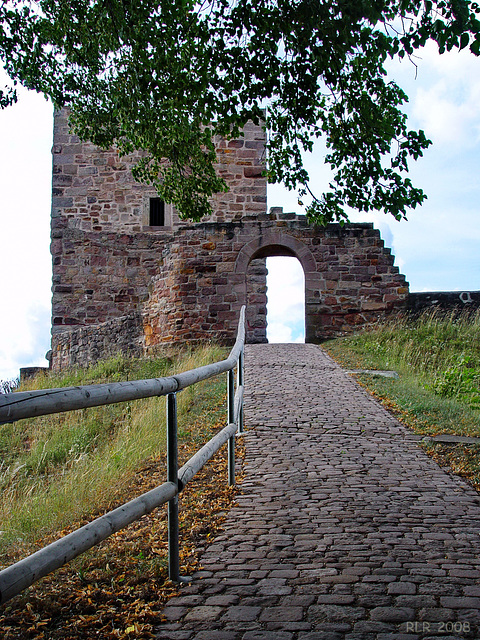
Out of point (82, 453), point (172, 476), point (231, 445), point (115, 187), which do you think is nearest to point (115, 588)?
point (172, 476)

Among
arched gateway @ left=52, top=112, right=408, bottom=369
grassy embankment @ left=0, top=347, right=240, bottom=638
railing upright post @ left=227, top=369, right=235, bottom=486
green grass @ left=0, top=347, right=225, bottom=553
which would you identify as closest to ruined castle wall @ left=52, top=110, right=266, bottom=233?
arched gateway @ left=52, top=112, right=408, bottom=369

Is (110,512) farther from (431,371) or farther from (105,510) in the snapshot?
(431,371)

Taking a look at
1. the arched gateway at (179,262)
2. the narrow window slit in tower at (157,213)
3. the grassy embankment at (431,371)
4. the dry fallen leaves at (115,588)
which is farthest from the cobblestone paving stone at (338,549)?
the narrow window slit in tower at (157,213)

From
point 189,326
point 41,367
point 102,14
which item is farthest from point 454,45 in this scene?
point 41,367

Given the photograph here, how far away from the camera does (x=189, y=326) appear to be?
1614cm

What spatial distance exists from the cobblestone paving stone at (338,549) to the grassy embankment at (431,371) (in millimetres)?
461

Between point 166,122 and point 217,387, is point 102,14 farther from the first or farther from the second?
point 217,387

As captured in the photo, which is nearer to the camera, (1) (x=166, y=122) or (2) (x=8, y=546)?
(2) (x=8, y=546)

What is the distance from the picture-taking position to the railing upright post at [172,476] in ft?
10.6

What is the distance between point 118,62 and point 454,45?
467cm

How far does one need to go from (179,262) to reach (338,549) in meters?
13.1

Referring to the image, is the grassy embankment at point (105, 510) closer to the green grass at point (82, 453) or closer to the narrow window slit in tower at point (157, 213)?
the green grass at point (82, 453)

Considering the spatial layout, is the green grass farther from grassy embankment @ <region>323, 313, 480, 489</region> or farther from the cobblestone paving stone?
grassy embankment @ <region>323, 313, 480, 489</region>

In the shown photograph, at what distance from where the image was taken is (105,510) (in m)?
4.61
